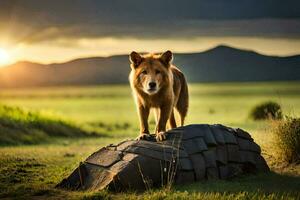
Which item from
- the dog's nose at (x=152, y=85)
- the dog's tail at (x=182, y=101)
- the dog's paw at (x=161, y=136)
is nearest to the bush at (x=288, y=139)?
the dog's tail at (x=182, y=101)

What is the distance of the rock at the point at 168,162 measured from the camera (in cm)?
916

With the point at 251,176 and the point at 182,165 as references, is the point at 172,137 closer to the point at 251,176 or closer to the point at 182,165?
the point at 182,165

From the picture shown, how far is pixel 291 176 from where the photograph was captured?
10.5 meters

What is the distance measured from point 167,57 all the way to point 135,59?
64cm

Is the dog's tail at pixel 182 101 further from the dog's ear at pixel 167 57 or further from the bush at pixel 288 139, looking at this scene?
the bush at pixel 288 139

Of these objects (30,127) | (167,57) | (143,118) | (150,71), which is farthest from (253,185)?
(30,127)

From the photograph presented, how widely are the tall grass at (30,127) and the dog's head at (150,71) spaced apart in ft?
31.1

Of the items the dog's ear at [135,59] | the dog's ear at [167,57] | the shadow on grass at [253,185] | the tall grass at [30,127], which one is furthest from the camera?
the tall grass at [30,127]

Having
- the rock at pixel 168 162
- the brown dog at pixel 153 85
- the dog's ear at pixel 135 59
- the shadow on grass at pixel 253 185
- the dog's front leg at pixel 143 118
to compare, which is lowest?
the shadow on grass at pixel 253 185

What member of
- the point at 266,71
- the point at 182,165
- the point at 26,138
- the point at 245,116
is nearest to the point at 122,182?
the point at 182,165

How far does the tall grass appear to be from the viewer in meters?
20.0

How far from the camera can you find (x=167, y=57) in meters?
11.0

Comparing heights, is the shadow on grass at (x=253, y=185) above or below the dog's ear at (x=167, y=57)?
below

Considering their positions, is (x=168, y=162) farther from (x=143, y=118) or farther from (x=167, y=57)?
(x=167, y=57)
